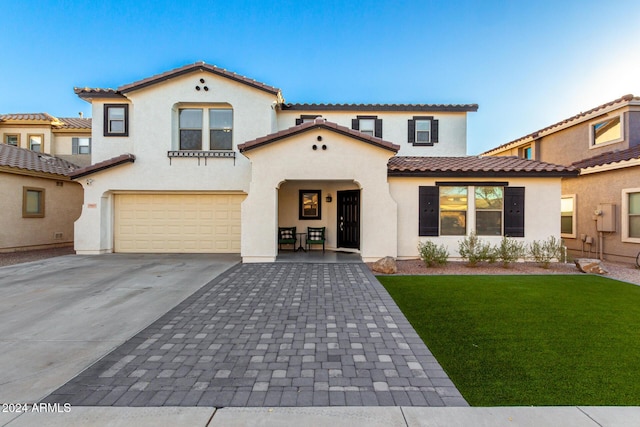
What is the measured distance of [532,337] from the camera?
4.26 metres

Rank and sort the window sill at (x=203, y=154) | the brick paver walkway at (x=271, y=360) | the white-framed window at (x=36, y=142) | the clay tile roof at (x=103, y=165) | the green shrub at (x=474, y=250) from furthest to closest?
the white-framed window at (x=36, y=142) → the window sill at (x=203, y=154) → the clay tile roof at (x=103, y=165) → the green shrub at (x=474, y=250) → the brick paver walkway at (x=271, y=360)

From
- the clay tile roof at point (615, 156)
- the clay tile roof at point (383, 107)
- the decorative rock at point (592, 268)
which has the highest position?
the clay tile roof at point (383, 107)

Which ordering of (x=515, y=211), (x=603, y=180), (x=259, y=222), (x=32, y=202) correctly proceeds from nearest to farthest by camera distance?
1. (x=259, y=222)
2. (x=515, y=211)
3. (x=603, y=180)
4. (x=32, y=202)

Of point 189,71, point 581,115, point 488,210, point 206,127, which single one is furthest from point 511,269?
point 189,71

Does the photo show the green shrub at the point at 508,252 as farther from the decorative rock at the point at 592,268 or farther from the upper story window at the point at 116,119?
the upper story window at the point at 116,119

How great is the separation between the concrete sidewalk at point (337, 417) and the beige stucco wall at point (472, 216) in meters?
7.72

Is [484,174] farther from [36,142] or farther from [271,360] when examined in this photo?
[36,142]

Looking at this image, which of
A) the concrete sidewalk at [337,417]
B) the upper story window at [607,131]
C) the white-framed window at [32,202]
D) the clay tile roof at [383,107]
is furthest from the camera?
the clay tile roof at [383,107]

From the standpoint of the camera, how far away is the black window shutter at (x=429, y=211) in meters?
10.3

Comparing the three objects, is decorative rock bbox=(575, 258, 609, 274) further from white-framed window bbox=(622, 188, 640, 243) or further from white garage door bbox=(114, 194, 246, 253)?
white garage door bbox=(114, 194, 246, 253)

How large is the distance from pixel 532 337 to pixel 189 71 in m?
13.2

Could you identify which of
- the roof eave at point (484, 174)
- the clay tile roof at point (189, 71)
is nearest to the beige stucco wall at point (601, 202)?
the roof eave at point (484, 174)

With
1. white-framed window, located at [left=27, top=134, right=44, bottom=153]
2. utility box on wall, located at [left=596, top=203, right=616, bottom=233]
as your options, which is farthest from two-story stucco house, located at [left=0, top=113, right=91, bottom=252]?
utility box on wall, located at [left=596, top=203, right=616, bottom=233]

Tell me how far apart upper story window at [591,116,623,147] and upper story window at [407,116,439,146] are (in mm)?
6879
